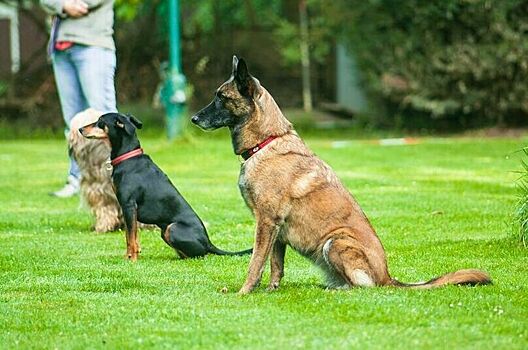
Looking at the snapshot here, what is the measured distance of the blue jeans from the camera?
11.1 m

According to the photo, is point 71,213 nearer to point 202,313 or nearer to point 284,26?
point 202,313

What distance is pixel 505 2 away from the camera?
1855 centimetres

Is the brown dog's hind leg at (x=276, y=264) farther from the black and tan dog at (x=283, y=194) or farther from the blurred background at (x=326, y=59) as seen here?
the blurred background at (x=326, y=59)

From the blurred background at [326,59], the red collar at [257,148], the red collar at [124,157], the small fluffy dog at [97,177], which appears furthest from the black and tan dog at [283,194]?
the blurred background at [326,59]

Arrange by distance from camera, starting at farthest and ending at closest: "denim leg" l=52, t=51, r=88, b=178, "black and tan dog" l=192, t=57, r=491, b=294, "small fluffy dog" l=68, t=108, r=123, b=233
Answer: "denim leg" l=52, t=51, r=88, b=178 → "small fluffy dog" l=68, t=108, r=123, b=233 → "black and tan dog" l=192, t=57, r=491, b=294

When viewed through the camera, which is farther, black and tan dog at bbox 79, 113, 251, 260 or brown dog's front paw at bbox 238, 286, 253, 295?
black and tan dog at bbox 79, 113, 251, 260

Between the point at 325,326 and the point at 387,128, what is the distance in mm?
15972

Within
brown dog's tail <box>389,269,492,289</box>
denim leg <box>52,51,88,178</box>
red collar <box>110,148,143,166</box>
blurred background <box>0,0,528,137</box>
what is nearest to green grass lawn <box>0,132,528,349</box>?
brown dog's tail <box>389,269,492,289</box>

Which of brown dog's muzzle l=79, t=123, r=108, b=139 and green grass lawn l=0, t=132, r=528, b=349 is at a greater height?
brown dog's muzzle l=79, t=123, r=108, b=139

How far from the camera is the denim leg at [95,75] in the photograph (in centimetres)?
1108

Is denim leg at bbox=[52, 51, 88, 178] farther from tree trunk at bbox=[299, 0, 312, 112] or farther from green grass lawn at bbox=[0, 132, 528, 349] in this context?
tree trunk at bbox=[299, 0, 312, 112]

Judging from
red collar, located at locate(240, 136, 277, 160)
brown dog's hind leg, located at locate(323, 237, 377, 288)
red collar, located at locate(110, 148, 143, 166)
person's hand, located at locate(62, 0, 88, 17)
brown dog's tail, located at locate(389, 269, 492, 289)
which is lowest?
brown dog's tail, located at locate(389, 269, 492, 289)

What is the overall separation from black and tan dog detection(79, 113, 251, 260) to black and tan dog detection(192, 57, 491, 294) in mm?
1284

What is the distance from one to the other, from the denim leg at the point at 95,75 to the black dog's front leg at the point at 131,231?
2799 millimetres
